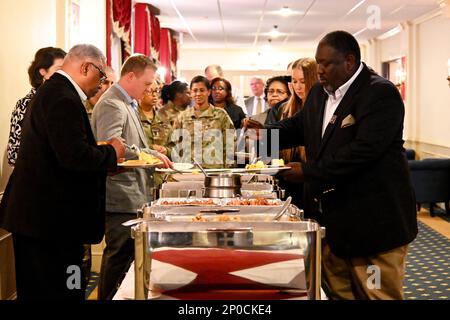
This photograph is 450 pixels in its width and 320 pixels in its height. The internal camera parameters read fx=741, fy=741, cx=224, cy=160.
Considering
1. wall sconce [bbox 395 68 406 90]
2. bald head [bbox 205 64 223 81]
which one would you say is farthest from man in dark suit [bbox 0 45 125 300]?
wall sconce [bbox 395 68 406 90]

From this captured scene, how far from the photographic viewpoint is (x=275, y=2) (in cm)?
1044

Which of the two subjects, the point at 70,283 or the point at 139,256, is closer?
the point at 139,256

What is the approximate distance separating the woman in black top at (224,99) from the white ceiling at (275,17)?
3.80 meters

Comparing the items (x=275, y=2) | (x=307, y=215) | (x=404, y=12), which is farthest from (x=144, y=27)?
(x=307, y=215)

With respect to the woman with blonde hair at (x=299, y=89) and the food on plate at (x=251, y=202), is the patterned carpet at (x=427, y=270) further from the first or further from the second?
the food on plate at (x=251, y=202)

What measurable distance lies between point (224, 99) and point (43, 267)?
14.0ft

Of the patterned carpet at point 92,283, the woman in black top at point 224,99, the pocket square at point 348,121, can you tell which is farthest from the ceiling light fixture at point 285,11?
the pocket square at point 348,121

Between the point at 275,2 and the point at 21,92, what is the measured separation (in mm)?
6541

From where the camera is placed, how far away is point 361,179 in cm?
253

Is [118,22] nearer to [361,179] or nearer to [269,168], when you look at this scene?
[269,168]

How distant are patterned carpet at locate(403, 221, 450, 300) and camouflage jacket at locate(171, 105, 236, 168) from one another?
1515mm

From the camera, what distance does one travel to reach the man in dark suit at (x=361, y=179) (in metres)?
2.48

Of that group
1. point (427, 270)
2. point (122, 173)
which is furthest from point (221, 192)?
point (427, 270)
